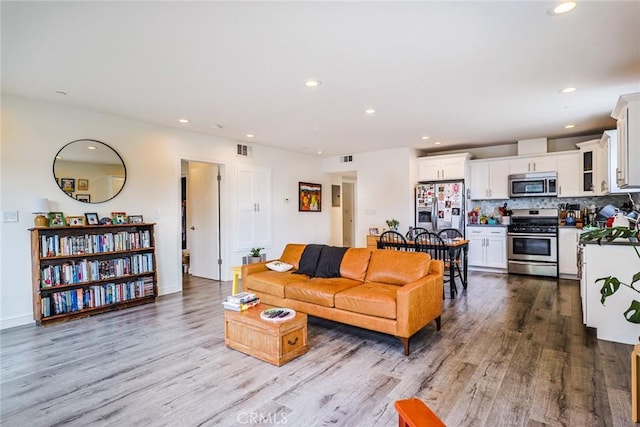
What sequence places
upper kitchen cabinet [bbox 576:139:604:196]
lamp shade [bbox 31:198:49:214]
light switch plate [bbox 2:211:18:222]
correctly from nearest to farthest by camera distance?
light switch plate [bbox 2:211:18:222]
lamp shade [bbox 31:198:49:214]
upper kitchen cabinet [bbox 576:139:604:196]

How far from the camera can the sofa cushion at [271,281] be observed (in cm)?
368

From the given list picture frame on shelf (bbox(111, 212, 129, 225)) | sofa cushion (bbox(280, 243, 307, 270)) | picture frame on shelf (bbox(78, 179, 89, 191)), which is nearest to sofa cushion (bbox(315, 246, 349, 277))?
sofa cushion (bbox(280, 243, 307, 270))

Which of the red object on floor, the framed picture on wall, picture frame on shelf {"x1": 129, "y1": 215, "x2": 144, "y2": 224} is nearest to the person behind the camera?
the red object on floor

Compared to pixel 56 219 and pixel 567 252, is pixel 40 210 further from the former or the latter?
pixel 567 252

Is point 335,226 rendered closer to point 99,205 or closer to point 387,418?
point 99,205

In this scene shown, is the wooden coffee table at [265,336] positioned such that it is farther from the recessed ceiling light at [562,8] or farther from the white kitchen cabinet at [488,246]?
the white kitchen cabinet at [488,246]

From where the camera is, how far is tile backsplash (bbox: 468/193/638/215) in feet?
18.9

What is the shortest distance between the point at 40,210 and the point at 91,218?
53cm

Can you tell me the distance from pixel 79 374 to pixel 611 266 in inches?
187

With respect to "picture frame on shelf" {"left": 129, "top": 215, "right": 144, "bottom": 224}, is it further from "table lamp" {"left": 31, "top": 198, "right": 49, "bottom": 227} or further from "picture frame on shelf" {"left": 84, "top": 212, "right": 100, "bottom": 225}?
"table lamp" {"left": 31, "top": 198, "right": 49, "bottom": 227}

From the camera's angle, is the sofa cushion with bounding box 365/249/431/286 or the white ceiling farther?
the sofa cushion with bounding box 365/249/431/286

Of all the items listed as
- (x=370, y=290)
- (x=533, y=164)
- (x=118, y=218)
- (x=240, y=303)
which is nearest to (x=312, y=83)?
(x=370, y=290)

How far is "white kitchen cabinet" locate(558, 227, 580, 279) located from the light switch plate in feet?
26.1

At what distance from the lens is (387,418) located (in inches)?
78.8
